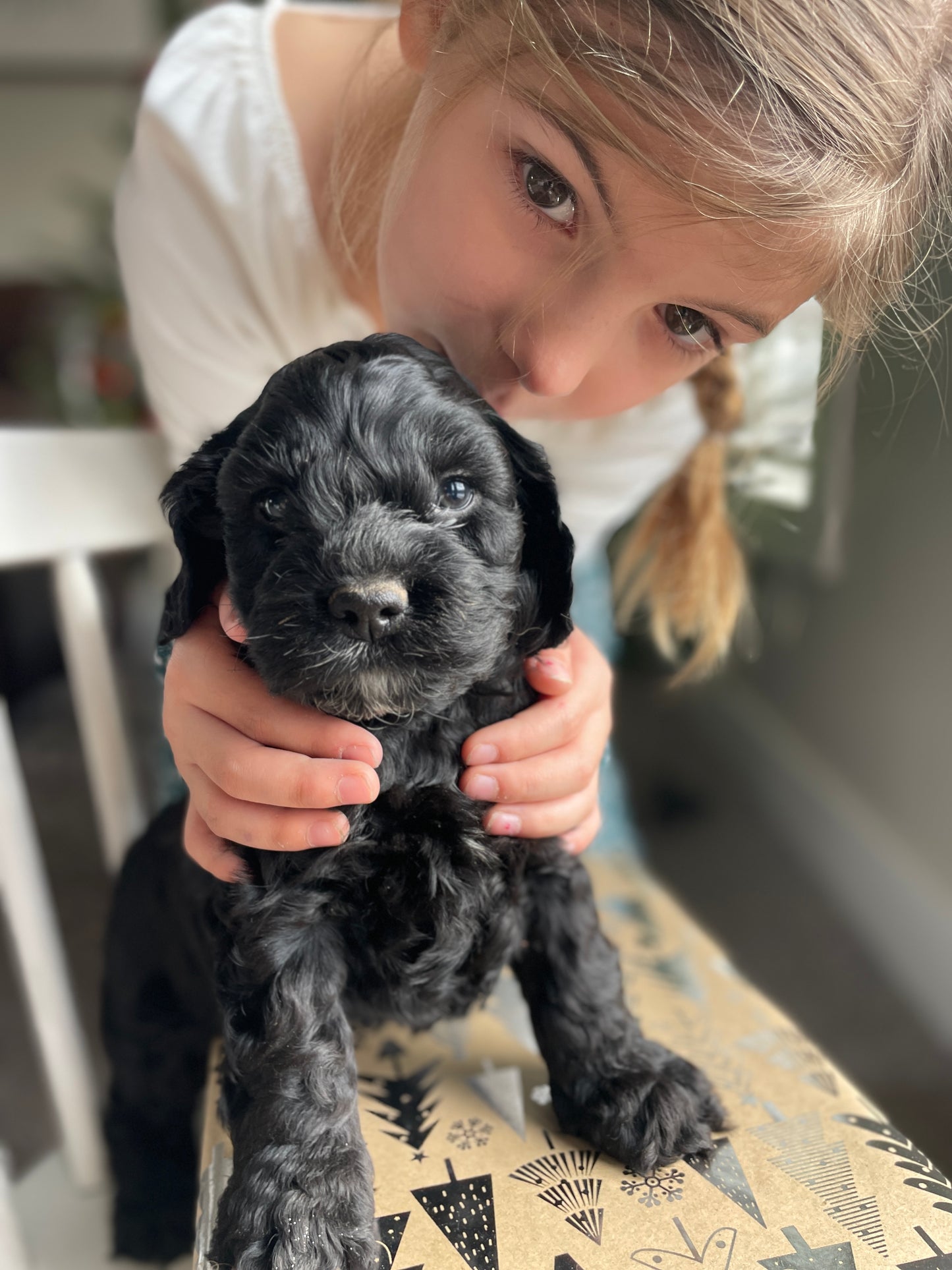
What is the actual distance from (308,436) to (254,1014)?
0.37 meters

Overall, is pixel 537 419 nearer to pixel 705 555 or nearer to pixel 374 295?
pixel 374 295

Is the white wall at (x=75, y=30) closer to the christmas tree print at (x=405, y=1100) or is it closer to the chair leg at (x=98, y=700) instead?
the chair leg at (x=98, y=700)

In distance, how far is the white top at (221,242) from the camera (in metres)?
0.99

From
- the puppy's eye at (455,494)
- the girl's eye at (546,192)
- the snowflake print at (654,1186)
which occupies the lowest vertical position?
the snowflake print at (654,1186)

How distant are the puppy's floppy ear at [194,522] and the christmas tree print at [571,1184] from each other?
18.1 inches

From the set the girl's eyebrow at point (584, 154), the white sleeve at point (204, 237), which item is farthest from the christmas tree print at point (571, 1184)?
the white sleeve at point (204, 237)

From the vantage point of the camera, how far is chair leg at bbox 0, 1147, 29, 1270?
74cm

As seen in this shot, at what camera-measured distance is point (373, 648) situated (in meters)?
→ 0.48

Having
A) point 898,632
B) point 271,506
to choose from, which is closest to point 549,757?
point 271,506

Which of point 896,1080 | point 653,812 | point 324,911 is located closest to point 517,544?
point 324,911

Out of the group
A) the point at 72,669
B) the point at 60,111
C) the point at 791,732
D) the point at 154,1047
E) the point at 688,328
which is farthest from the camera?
the point at 60,111

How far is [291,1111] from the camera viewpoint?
1.78 ft

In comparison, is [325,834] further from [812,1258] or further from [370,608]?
[812,1258]

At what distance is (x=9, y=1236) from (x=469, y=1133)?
422 millimetres
